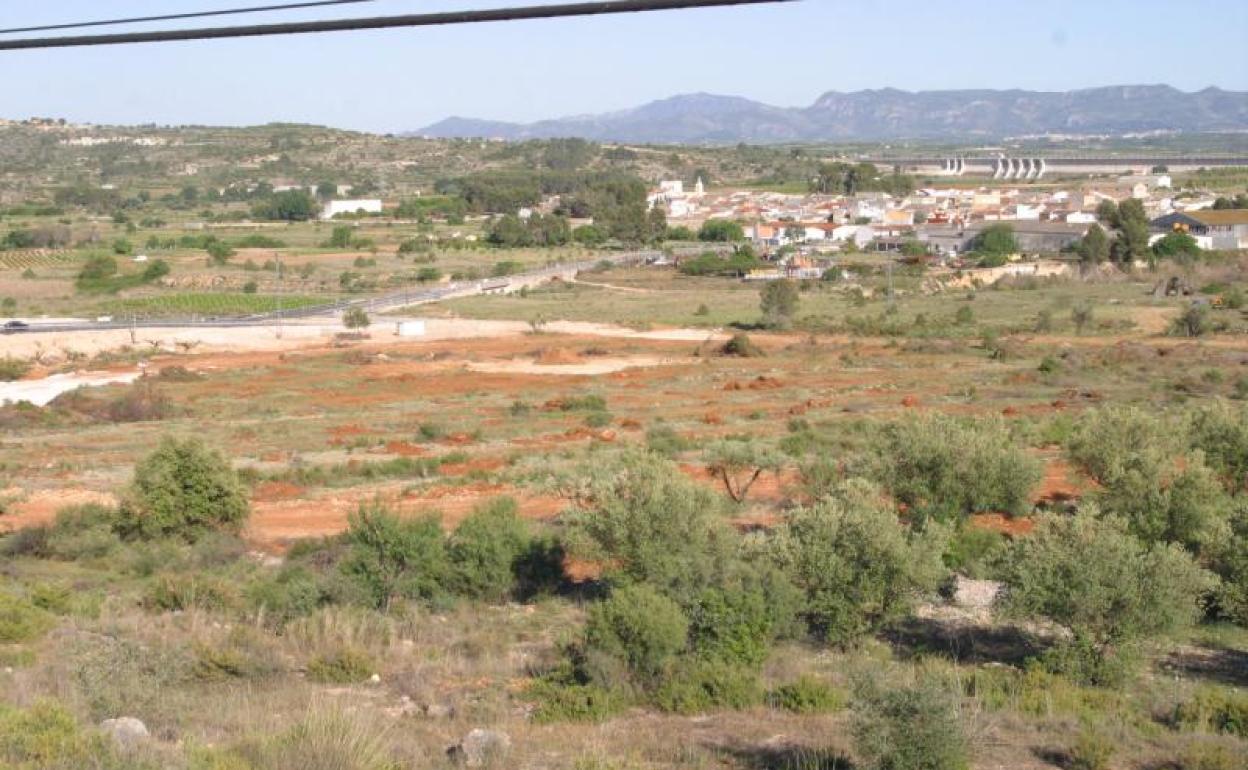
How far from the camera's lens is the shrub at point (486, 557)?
1770cm

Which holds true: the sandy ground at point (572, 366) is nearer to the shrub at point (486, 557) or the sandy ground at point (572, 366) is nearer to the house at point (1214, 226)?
the shrub at point (486, 557)

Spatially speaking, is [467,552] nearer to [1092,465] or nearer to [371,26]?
[1092,465]

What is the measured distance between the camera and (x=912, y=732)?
10008 millimetres

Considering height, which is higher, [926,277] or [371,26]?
[371,26]

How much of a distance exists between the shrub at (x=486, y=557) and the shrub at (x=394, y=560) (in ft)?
0.68

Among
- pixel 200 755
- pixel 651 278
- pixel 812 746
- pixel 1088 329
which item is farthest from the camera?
pixel 651 278

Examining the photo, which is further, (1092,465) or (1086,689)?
(1092,465)

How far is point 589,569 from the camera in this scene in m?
19.1

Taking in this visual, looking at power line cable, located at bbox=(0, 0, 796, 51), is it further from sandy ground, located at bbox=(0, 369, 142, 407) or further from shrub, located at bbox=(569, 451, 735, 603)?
sandy ground, located at bbox=(0, 369, 142, 407)

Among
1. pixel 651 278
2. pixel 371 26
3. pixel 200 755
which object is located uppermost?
pixel 371 26

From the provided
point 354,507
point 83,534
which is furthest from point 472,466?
point 83,534

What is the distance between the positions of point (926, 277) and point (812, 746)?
3003 inches

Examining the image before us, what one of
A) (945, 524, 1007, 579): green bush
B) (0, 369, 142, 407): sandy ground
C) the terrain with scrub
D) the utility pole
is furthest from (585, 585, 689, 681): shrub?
the utility pole

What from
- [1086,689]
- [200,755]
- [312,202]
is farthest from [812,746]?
[312,202]
